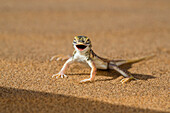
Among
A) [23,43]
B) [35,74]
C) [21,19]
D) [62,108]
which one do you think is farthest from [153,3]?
[62,108]

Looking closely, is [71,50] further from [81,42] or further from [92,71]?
[81,42]

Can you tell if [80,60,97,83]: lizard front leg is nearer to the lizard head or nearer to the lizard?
the lizard

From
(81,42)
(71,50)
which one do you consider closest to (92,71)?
(81,42)

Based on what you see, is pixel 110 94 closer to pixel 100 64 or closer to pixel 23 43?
pixel 100 64

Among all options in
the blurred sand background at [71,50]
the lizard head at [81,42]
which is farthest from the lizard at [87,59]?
the blurred sand background at [71,50]

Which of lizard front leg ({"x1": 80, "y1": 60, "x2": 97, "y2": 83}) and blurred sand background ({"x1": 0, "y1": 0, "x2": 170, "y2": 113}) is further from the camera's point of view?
lizard front leg ({"x1": 80, "y1": 60, "x2": 97, "y2": 83})

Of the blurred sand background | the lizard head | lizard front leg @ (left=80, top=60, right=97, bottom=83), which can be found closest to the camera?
the blurred sand background

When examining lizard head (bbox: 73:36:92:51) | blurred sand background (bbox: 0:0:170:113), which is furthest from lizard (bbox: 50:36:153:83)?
blurred sand background (bbox: 0:0:170:113)

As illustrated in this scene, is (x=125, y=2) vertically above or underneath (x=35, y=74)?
above
